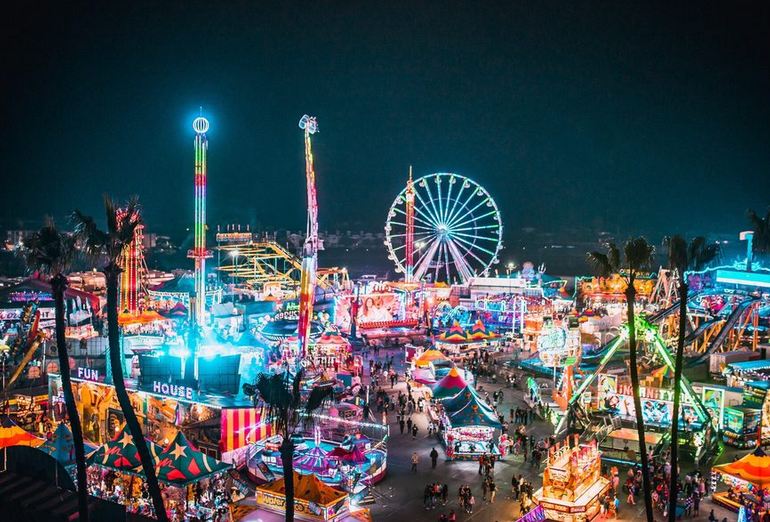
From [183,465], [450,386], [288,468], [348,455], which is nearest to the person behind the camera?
[288,468]

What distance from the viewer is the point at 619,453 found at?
73.0 feet

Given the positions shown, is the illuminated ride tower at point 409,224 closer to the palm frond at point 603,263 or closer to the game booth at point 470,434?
the game booth at point 470,434

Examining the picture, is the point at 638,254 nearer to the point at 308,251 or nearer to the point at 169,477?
the point at 169,477

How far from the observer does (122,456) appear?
18531 millimetres

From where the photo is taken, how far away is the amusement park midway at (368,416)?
14367 millimetres

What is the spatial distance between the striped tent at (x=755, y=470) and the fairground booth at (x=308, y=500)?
9369 mm

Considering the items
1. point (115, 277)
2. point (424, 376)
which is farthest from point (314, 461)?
point (424, 376)

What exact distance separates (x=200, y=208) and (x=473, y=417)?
897 inches

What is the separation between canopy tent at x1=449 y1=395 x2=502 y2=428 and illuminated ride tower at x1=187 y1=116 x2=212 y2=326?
2021 cm

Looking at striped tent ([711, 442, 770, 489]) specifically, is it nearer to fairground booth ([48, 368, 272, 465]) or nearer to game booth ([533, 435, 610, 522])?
game booth ([533, 435, 610, 522])

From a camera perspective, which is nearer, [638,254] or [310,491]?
[310,491]

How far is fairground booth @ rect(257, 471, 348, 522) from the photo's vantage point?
14.9m

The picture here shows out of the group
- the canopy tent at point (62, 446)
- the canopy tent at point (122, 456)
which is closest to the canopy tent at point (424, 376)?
the canopy tent at point (122, 456)

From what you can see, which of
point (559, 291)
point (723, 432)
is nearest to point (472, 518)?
point (723, 432)
